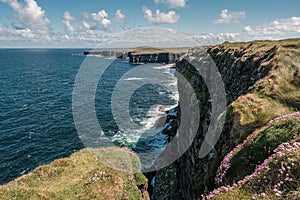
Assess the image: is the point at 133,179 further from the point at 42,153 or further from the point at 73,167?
the point at 42,153

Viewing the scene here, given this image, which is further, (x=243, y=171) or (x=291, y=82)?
(x=291, y=82)

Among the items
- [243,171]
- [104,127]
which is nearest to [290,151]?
[243,171]

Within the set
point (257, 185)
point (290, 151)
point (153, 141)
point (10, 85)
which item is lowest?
point (153, 141)

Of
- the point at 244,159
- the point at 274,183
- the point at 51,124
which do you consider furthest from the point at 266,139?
the point at 51,124

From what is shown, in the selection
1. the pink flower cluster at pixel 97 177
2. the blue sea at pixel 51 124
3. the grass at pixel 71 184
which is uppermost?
the pink flower cluster at pixel 97 177

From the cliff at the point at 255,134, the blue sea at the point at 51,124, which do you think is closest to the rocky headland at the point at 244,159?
the cliff at the point at 255,134

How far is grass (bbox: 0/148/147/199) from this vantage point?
16453 mm

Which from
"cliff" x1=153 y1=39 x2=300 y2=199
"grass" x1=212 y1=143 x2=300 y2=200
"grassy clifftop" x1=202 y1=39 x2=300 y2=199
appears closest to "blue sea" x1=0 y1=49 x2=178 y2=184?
"cliff" x1=153 y1=39 x2=300 y2=199

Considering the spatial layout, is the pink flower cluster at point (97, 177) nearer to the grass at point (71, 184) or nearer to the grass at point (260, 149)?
the grass at point (71, 184)

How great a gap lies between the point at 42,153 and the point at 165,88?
78.0m

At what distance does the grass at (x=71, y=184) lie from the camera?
16453 mm

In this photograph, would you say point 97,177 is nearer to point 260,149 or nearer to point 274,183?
point 260,149

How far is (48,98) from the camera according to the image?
3686 inches

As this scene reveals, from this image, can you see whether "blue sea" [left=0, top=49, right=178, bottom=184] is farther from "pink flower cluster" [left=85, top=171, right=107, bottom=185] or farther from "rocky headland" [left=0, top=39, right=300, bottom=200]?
"pink flower cluster" [left=85, top=171, right=107, bottom=185]
